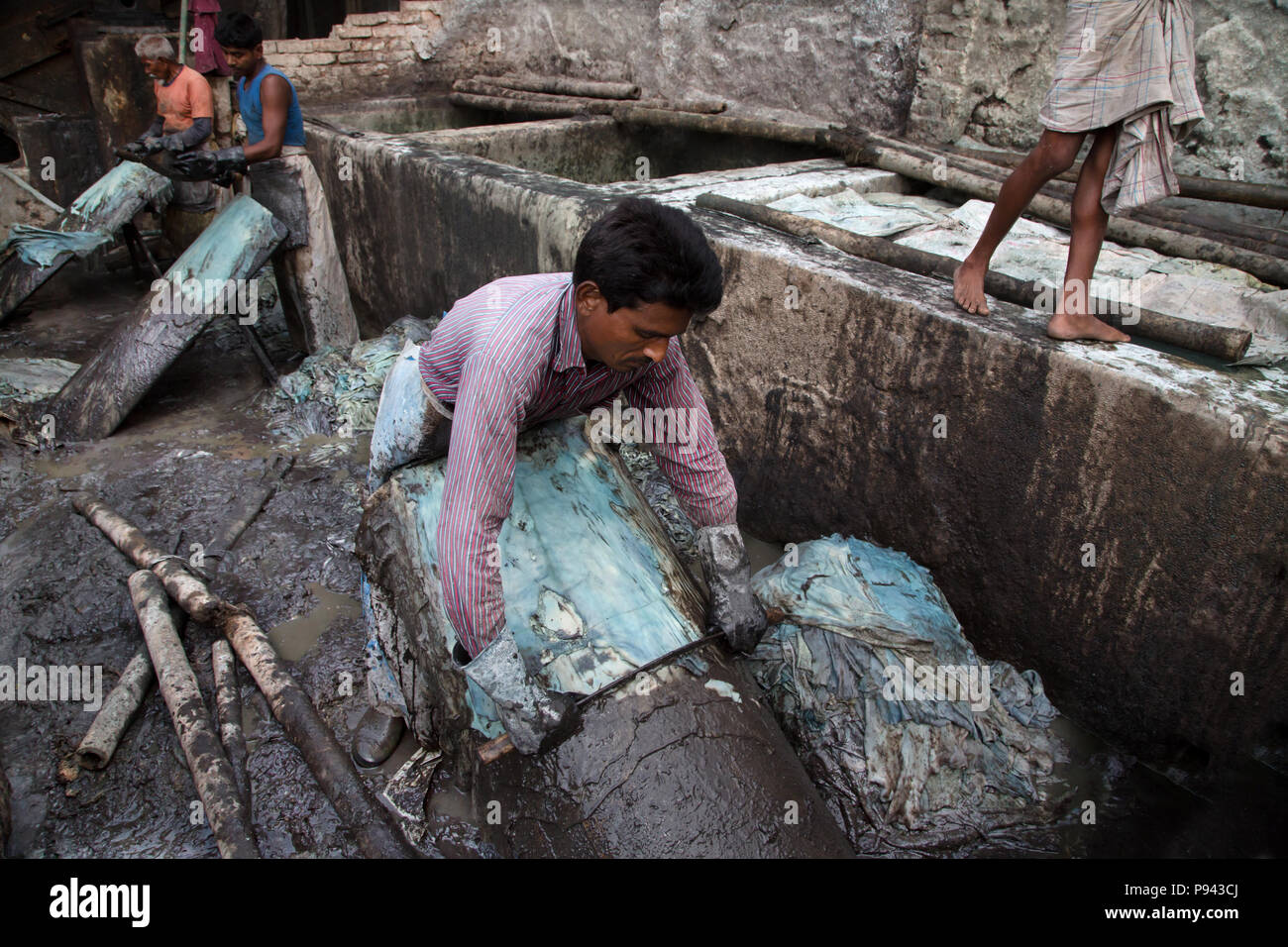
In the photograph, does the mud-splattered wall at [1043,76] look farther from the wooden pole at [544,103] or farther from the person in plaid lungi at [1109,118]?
the person in plaid lungi at [1109,118]

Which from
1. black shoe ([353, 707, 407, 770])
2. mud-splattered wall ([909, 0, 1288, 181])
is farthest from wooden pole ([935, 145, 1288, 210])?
black shoe ([353, 707, 407, 770])

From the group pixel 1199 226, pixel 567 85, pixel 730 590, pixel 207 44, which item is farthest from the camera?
pixel 567 85

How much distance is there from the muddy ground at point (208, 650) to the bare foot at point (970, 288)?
124 centimetres

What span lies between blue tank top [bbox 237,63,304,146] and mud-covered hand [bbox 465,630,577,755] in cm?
405

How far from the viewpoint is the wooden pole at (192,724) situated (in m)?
2.04

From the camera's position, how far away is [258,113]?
4.61 metres

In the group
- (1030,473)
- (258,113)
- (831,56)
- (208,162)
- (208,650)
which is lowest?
(208,650)

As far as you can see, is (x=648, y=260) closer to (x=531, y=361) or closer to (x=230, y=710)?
(x=531, y=361)

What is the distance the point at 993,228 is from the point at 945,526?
90 centimetres

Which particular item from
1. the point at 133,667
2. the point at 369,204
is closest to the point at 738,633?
the point at 133,667

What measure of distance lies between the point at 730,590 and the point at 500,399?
81cm

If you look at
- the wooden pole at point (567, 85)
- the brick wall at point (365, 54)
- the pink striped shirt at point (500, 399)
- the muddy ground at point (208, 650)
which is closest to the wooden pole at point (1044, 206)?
the muddy ground at point (208, 650)

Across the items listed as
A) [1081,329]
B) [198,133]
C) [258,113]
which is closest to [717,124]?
[258,113]

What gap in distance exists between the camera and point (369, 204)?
Result: 4.71m
